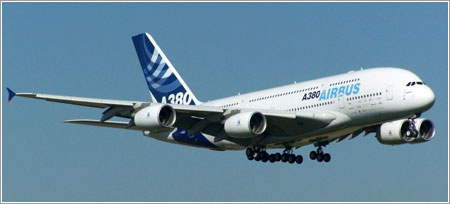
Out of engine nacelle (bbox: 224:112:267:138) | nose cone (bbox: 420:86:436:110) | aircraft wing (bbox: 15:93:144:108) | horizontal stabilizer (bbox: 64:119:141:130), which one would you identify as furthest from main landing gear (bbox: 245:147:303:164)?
nose cone (bbox: 420:86:436:110)

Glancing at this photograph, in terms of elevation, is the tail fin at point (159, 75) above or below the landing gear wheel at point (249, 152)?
above

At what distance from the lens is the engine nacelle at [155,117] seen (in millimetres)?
49438

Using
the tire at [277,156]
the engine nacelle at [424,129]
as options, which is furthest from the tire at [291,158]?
the engine nacelle at [424,129]

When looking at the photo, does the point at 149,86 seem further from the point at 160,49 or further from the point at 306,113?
the point at 306,113

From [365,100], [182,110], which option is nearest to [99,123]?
[182,110]

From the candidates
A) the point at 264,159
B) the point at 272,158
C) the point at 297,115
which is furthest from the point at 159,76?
the point at 297,115

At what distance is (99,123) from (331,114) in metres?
13.5

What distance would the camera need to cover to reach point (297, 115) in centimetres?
5144

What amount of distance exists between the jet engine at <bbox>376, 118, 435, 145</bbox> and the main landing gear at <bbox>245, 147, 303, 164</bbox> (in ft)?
17.7

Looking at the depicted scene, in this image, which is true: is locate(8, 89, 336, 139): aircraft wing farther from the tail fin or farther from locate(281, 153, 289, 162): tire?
the tail fin

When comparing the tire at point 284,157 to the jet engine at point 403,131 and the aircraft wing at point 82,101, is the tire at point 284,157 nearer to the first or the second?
the jet engine at point 403,131

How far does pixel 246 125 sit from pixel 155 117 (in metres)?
4.71

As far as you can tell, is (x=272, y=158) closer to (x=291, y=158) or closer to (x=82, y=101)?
(x=291, y=158)

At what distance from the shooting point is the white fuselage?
49.2 metres
